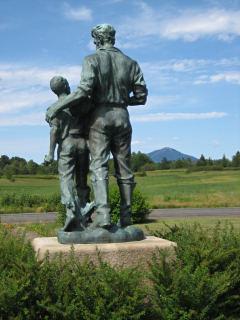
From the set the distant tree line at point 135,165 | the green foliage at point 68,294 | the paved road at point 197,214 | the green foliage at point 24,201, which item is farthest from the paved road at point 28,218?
the distant tree line at point 135,165

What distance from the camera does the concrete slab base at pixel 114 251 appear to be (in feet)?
16.9

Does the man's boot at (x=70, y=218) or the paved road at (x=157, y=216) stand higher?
the man's boot at (x=70, y=218)

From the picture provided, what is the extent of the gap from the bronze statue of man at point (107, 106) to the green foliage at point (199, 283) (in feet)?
3.54

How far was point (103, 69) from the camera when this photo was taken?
5871mm

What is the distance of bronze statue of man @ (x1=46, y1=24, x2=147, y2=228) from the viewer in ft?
18.8

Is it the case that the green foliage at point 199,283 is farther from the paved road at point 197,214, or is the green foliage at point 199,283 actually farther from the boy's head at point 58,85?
the paved road at point 197,214

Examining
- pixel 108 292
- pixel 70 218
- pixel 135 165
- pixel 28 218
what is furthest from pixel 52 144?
pixel 135 165

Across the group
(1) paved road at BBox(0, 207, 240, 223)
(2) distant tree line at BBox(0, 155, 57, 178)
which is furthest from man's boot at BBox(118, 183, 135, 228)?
(2) distant tree line at BBox(0, 155, 57, 178)

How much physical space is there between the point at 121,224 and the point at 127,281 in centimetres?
173

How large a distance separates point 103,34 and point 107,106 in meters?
1.04

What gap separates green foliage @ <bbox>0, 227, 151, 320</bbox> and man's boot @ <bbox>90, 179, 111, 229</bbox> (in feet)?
3.09

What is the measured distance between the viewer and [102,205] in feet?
18.8

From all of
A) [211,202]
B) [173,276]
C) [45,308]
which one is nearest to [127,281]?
[173,276]

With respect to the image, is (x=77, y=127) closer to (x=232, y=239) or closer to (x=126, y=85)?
(x=126, y=85)
